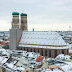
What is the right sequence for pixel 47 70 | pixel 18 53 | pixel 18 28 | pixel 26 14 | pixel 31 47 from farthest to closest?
pixel 26 14
pixel 18 28
pixel 31 47
pixel 18 53
pixel 47 70

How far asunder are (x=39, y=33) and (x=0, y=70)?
1186 inches

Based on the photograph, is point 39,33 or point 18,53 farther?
point 39,33

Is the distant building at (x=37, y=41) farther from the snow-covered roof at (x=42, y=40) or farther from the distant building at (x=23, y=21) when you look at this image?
the distant building at (x=23, y=21)

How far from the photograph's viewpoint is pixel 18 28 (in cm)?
7725

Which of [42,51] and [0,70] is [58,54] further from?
[0,70]

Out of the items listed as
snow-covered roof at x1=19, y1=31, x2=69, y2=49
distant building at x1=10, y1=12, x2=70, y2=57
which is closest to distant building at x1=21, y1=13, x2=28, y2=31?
distant building at x1=10, y1=12, x2=70, y2=57

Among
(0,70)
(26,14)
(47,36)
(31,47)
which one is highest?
(26,14)

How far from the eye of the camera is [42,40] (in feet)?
233

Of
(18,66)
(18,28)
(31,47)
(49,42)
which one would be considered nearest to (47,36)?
(49,42)

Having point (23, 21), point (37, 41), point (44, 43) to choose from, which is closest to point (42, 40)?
point (44, 43)

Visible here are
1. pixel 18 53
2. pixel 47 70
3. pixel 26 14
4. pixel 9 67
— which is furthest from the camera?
pixel 26 14

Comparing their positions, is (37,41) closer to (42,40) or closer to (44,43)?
(42,40)

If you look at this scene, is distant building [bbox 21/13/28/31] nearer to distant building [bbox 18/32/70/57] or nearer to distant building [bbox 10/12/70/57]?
distant building [bbox 10/12/70/57]

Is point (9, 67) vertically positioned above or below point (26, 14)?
below
